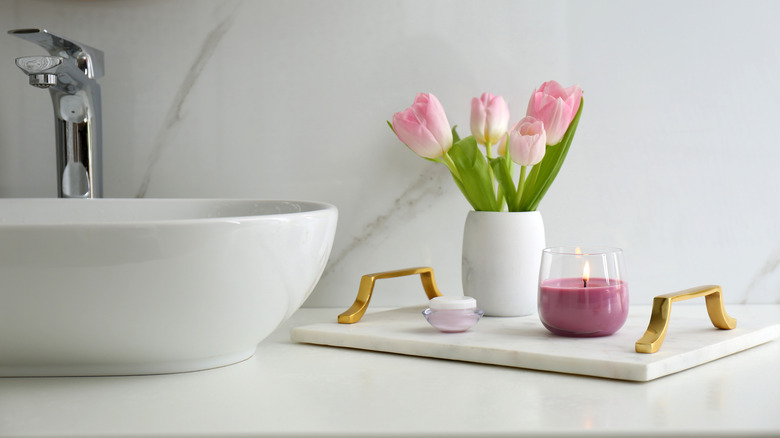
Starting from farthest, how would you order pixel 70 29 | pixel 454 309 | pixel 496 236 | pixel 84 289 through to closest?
pixel 70 29 → pixel 496 236 → pixel 454 309 → pixel 84 289

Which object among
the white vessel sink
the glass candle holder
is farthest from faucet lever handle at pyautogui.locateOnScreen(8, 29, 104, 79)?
the glass candle holder

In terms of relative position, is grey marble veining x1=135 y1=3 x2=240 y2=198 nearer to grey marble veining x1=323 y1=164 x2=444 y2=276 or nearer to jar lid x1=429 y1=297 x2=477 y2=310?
grey marble veining x1=323 y1=164 x2=444 y2=276

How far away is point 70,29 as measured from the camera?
0.97 metres

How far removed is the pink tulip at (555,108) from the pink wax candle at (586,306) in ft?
0.61

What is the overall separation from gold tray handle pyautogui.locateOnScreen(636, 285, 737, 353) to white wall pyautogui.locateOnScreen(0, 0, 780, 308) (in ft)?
0.78

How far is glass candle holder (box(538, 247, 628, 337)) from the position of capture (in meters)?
0.68

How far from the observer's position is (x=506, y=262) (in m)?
0.82

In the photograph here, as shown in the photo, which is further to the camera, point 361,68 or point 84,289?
point 361,68

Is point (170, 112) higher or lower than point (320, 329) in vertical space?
higher

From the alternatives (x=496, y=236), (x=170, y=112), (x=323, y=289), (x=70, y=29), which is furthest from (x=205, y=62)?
(x=496, y=236)

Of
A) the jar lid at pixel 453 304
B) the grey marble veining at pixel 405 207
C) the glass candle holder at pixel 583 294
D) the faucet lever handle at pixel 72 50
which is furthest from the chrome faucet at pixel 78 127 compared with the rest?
the glass candle holder at pixel 583 294

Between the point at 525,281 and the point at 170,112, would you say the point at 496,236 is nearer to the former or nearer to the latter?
the point at 525,281

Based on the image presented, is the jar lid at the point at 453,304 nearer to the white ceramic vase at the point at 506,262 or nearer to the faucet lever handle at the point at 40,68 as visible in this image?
the white ceramic vase at the point at 506,262

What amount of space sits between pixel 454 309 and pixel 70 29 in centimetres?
66
